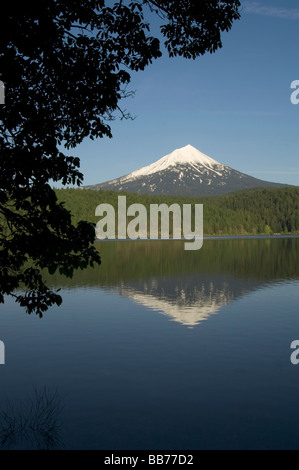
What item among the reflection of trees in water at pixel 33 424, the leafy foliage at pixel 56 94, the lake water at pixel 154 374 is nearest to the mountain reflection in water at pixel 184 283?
the lake water at pixel 154 374

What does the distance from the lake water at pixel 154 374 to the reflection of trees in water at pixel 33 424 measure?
0.11ft

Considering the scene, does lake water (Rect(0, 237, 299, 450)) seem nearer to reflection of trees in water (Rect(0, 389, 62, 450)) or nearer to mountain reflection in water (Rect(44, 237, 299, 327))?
reflection of trees in water (Rect(0, 389, 62, 450))

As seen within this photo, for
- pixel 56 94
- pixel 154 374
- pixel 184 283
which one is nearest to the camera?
pixel 56 94

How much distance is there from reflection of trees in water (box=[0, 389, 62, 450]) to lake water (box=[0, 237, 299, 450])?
0.03m

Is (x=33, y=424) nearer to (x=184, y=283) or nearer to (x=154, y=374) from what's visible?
(x=154, y=374)

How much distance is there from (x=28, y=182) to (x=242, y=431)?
8.87m

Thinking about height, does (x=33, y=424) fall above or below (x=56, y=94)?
below

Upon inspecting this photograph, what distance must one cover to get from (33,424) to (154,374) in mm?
6236

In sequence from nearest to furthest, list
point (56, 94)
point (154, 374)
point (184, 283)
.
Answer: point (56, 94) < point (154, 374) < point (184, 283)

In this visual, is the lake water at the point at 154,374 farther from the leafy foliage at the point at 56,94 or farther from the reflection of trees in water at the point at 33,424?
the leafy foliage at the point at 56,94

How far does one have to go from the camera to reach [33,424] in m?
14.5

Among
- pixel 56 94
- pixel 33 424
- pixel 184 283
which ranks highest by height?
pixel 56 94

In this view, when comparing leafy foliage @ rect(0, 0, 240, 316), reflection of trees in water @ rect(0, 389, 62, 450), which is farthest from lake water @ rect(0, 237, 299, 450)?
leafy foliage @ rect(0, 0, 240, 316)

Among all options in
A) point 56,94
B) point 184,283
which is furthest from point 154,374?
point 184,283
